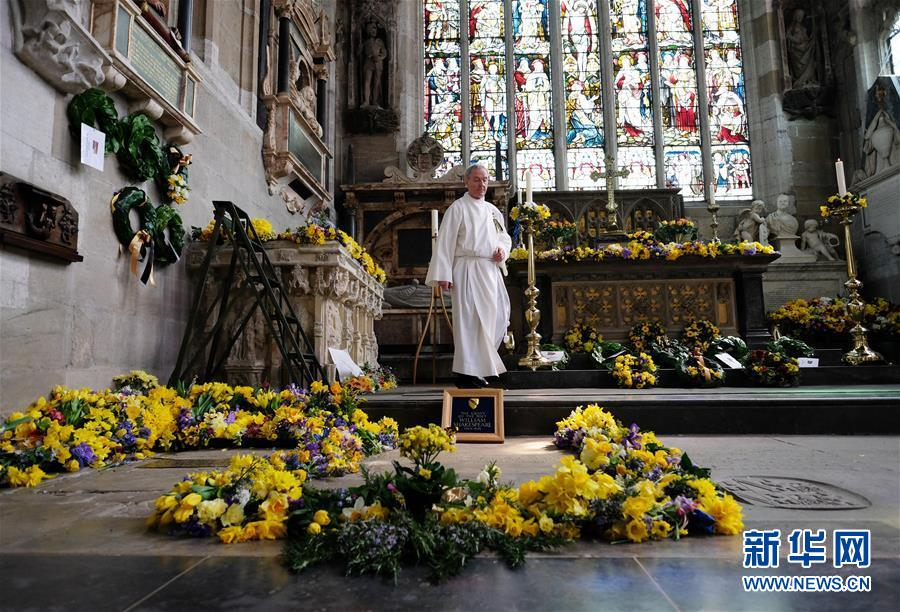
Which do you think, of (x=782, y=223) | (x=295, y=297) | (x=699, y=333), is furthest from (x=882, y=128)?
(x=295, y=297)

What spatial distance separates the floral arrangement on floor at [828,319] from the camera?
25.9ft

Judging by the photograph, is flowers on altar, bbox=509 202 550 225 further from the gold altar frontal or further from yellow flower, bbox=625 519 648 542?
yellow flower, bbox=625 519 648 542

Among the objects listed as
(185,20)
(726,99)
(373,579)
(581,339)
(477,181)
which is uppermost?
(726,99)

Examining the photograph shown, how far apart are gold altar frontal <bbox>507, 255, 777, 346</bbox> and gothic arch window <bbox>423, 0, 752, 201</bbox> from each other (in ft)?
21.4

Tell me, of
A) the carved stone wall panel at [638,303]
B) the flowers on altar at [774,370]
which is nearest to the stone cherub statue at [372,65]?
the carved stone wall panel at [638,303]

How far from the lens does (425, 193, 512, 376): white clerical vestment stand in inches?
180

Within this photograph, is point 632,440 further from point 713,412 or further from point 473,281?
point 473,281

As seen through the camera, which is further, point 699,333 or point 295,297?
point 699,333

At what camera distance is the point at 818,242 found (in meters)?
12.3

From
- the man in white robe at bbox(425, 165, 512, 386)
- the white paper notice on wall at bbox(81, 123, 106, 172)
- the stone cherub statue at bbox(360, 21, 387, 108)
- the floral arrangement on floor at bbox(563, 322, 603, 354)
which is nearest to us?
the white paper notice on wall at bbox(81, 123, 106, 172)

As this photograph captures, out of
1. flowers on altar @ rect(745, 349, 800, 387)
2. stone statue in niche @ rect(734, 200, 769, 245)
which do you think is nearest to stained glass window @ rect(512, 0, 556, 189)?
stone statue in niche @ rect(734, 200, 769, 245)

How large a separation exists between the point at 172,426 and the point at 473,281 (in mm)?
2527

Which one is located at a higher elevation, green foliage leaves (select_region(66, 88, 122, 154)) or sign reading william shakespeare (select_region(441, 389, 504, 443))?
green foliage leaves (select_region(66, 88, 122, 154))

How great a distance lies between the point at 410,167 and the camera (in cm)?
1333
